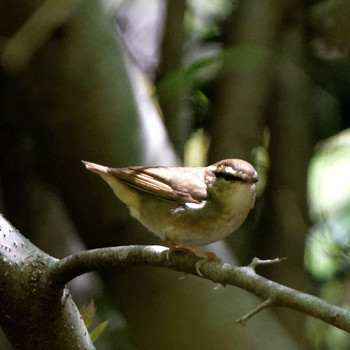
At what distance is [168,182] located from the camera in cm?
227

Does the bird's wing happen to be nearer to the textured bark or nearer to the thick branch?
the thick branch

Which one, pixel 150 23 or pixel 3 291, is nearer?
pixel 3 291

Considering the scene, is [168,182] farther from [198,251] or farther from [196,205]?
[198,251]

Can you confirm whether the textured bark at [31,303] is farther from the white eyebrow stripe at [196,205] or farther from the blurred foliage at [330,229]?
the blurred foliage at [330,229]

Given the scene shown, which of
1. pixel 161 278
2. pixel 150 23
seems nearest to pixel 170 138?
pixel 161 278

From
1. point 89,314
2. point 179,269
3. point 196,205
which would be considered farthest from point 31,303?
point 196,205

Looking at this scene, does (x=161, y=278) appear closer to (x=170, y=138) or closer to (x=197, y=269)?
(x=170, y=138)

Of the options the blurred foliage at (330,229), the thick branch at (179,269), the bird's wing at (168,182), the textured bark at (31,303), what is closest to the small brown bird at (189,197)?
the bird's wing at (168,182)

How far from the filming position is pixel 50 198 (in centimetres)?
361

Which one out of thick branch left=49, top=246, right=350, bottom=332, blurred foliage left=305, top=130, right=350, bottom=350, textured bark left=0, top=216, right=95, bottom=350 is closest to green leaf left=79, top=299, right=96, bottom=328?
textured bark left=0, top=216, right=95, bottom=350

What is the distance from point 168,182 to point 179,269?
600 millimetres

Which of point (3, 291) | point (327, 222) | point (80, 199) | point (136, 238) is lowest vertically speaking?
point (327, 222)

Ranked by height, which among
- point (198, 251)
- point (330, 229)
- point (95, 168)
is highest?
point (95, 168)

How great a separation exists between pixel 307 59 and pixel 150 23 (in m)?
1.16
